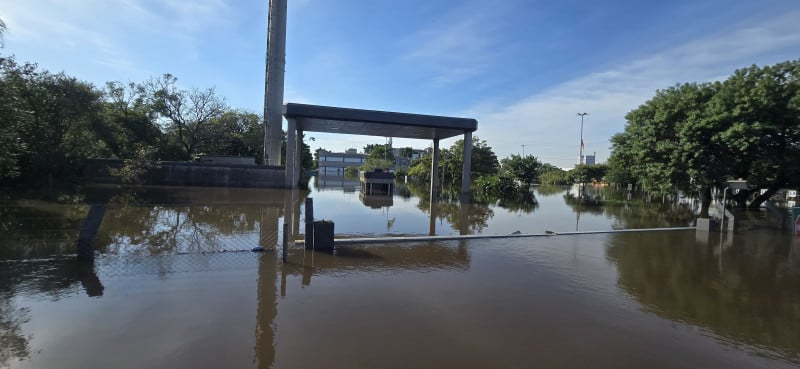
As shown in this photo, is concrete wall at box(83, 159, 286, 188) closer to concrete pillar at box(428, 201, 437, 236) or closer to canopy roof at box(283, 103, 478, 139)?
canopy roof at box(283, 103, 478, 139)

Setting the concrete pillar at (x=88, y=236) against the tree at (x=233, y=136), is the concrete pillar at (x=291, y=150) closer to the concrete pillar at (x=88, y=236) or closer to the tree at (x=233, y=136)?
the tree at (x=233, y=136)

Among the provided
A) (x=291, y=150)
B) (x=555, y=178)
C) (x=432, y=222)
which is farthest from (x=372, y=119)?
(x=555, y=178)

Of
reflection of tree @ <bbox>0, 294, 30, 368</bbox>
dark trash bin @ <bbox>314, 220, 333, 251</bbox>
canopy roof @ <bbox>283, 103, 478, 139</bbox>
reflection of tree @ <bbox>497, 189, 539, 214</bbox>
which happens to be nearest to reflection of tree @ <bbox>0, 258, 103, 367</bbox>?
reflection of tree @ <bbox>0, 294, 30, 368</bbox>

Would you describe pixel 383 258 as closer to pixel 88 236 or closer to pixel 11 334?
pixel 88 236

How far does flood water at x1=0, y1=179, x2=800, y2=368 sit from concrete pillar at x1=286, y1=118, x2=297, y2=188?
1558cm

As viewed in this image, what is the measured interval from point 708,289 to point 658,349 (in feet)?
12.7

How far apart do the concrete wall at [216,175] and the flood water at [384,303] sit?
19860 mm

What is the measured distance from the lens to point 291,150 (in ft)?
89.5

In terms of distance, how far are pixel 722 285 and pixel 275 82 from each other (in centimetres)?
3367

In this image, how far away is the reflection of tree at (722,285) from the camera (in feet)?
18.4

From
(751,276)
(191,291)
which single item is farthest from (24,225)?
(751,276)

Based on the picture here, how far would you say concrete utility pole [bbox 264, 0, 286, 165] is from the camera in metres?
33.8

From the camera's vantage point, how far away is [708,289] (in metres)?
7.38

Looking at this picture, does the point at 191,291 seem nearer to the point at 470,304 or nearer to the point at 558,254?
the point at 470,304
